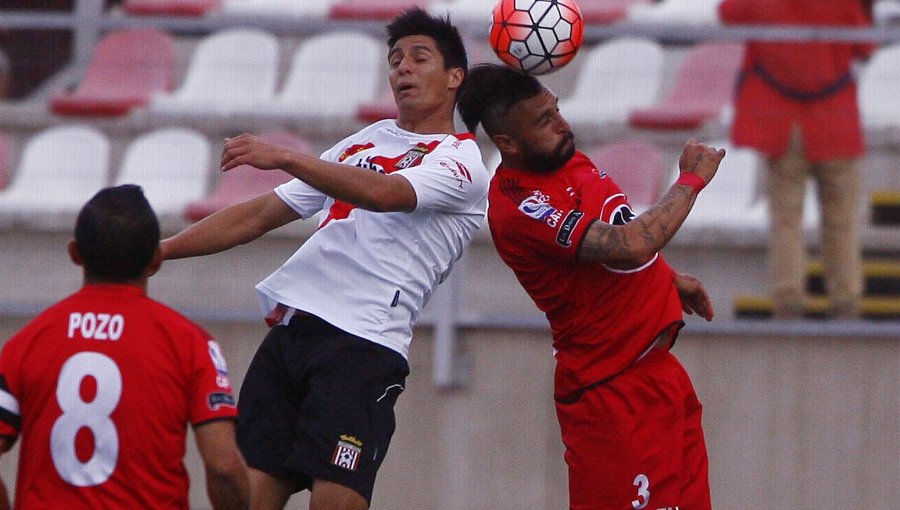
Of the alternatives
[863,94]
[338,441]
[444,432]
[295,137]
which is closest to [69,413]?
[338,441]

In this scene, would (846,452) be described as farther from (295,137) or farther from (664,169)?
(295,137)

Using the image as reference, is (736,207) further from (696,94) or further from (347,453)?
(347,453)

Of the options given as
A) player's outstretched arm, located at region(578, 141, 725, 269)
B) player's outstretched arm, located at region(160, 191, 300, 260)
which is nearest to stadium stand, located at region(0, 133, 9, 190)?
player's outstretched arm, located at region(160, 191, 300, 260)

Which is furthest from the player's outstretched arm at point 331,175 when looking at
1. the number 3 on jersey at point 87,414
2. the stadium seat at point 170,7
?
the stadium seat at point 170,7

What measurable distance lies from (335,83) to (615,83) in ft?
6.09

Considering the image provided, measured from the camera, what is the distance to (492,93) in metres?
5.20

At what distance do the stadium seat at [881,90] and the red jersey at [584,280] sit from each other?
4.01 m

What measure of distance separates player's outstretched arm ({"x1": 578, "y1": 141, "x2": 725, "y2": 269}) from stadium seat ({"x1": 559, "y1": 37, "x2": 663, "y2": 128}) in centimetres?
441

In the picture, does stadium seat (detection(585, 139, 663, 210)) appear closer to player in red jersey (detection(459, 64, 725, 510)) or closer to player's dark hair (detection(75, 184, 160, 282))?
player in red jersey (detection(459, 64, 725, 510))

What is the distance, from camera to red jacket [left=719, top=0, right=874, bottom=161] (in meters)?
7.95

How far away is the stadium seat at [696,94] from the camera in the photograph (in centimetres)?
927

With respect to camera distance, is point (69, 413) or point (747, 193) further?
point (747, 193)

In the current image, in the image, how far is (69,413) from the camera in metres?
3.86

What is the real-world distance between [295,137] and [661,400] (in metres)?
4.64
